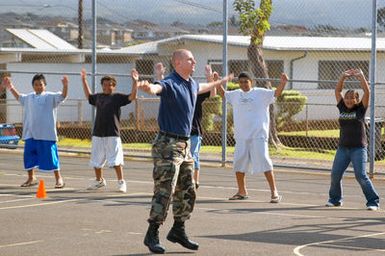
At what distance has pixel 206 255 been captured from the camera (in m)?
10.7

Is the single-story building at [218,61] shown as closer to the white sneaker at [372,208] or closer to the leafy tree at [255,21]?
the leafy tree at [255,21]

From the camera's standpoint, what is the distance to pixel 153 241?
1073cm

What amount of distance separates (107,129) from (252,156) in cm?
242

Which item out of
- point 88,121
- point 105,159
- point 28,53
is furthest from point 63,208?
Answer: point 28,53

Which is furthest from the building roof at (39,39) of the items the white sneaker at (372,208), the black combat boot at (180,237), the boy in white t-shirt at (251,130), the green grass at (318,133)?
the black combat boot at (180,237)

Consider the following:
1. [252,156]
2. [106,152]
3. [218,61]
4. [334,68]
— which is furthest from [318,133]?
[252,156]

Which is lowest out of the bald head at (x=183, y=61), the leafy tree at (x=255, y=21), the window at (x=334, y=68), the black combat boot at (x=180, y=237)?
the black combat boot at (x=180, y=237)

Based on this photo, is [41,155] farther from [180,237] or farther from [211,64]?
[211,64]

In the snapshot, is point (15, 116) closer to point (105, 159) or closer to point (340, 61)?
point (340, 61)

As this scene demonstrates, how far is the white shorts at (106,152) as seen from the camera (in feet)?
54.1

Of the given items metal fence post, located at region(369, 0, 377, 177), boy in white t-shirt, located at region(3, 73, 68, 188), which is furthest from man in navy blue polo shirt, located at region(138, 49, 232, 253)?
metal fence post, located at region(369, 0, 377, 177)

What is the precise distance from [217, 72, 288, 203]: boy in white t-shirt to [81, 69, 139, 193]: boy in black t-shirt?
5.90 ft

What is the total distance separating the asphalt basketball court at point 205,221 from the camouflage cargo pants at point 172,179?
442mm

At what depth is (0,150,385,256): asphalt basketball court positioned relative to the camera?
11.2m
